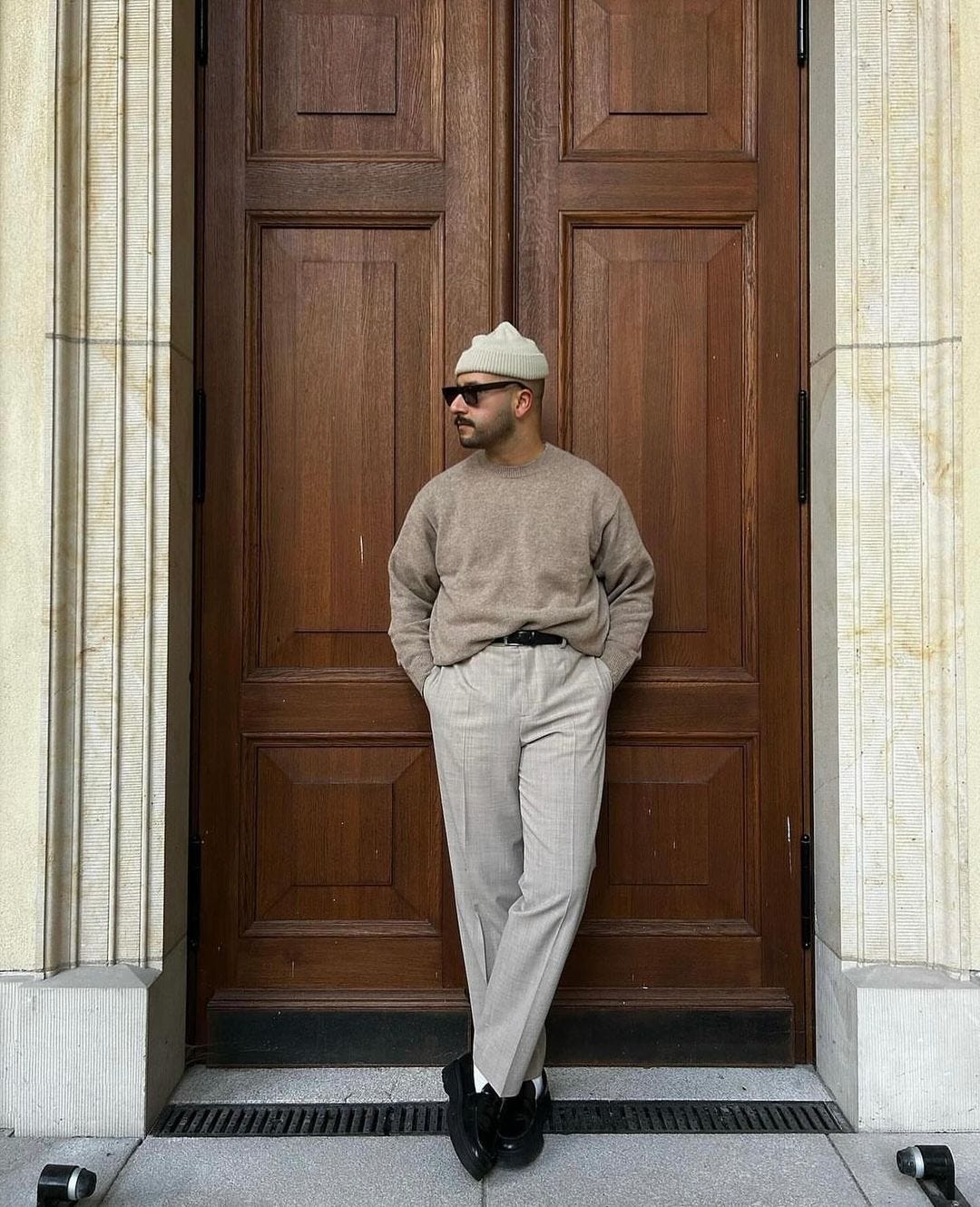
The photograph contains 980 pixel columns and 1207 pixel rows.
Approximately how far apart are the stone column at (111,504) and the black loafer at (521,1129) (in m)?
0.94

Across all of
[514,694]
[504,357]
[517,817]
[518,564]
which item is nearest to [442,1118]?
[517,817]

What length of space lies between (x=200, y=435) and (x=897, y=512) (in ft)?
6.56

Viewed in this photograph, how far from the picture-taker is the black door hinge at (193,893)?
3072 mm

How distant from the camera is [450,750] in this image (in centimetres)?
269

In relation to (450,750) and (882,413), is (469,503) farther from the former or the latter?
(882,413)

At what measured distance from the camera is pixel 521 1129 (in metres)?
2.60

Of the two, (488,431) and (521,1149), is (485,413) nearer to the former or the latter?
(488,431)

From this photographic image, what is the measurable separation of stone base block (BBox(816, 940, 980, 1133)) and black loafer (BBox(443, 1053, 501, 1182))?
3.19 ft

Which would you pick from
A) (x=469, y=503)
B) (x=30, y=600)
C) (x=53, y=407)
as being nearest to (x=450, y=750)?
(x=469, y=503)

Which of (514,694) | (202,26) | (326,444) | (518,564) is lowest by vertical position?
(514,694)

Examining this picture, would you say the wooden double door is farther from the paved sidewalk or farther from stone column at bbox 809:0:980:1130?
the paved sidewalk

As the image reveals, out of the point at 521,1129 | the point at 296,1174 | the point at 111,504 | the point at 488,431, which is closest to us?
the point at 296,1174

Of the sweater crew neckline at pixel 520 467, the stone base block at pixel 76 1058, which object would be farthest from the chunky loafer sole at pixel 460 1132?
the sweater crew neckline at pixel 520 467

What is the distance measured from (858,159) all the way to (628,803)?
192 cm
